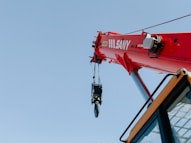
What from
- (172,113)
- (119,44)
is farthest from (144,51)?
(172,113)

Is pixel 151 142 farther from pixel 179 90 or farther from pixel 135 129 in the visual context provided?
pixel 179 90

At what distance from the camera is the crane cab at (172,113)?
2.96 meters

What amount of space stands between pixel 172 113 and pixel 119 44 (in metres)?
5.78

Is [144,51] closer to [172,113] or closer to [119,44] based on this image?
[119,44]

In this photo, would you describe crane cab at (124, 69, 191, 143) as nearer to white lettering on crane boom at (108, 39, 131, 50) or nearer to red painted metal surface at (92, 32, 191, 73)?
red painted metal surface at (92, 32, 191, 73)

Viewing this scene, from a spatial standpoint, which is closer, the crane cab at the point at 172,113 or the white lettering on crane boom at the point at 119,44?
the crane cab at the point at 172,113

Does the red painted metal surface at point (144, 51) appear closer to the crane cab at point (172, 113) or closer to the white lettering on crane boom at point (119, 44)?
the white lettering on crane boom at point (119, 44)

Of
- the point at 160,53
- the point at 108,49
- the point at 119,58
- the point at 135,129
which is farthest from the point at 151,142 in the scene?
the point at 108,49

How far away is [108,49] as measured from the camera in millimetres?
9914

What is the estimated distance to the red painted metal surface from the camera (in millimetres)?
5618

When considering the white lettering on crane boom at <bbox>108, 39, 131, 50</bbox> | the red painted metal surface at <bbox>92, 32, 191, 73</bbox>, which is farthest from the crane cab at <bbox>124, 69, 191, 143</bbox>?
the white lettering on crane boom at <bbox>108, 39, 131, 50</bbox>

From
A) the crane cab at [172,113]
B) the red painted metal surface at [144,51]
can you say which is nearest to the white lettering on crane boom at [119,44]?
the red painted metal surface at [144,51]

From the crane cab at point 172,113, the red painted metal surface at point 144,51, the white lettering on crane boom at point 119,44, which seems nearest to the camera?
the crane cab at point 172,113

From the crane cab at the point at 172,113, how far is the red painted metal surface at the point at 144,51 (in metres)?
1.98
